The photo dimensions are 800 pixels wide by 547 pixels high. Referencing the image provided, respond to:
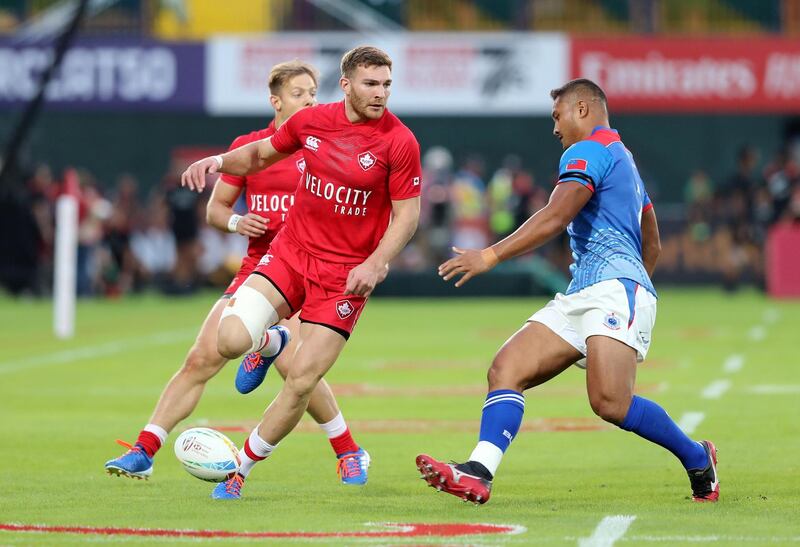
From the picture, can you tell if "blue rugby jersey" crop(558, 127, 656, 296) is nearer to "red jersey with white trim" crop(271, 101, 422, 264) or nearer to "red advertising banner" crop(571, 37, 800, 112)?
"red jersey with white trim" crop(271, 101, 422, 264)

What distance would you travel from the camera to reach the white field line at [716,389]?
46.9 ft

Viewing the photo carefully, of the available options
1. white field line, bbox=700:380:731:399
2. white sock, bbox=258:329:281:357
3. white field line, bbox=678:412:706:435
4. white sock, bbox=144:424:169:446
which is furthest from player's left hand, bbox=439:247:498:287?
white field line, bbox=700:380:731:399

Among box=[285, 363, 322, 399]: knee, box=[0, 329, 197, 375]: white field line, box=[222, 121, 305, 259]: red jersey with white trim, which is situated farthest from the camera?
box=[0, 329, 197, 375]: white field line

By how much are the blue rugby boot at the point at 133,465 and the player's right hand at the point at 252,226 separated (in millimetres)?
1448

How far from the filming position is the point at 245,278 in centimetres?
963

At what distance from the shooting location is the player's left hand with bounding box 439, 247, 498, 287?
7.95m

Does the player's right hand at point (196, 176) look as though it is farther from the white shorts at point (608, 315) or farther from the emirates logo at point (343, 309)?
the white shorts at point (608, 315)

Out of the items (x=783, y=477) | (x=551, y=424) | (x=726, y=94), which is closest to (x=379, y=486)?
(x=783, y=477)

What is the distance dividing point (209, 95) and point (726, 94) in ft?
35.6

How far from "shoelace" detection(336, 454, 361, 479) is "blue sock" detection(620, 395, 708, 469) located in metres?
1.74

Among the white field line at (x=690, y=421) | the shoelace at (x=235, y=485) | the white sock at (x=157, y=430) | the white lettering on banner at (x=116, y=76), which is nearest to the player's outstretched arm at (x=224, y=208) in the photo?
the white sock at (x=157, y=430)

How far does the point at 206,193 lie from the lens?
113 feet

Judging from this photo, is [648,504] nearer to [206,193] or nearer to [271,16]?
[206,193]

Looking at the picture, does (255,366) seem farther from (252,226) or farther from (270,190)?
(270,190)
